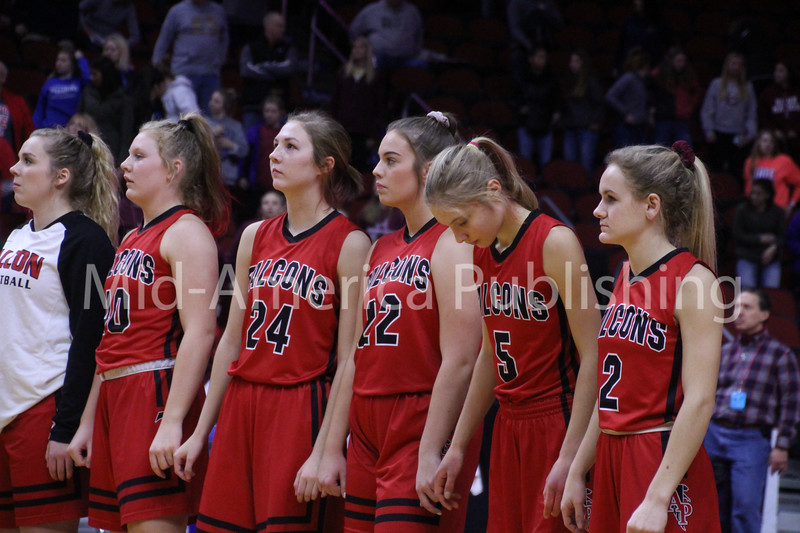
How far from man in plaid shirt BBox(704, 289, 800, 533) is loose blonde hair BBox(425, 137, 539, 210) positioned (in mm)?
3653

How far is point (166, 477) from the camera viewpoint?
Answer: 357cm

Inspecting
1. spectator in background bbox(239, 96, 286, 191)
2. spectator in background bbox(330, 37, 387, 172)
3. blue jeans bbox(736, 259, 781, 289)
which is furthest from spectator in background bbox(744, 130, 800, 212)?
spectator in background bbox(239, 96, 286, 191)

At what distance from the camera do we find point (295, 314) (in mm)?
3488

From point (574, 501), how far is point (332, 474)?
89 cm

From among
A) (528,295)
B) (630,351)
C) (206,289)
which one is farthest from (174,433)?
(630,351)

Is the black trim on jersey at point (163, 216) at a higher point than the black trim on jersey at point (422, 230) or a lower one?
higher

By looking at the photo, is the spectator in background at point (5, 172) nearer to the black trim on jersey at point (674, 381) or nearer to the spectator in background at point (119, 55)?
the spectator in background at point (119, 55)

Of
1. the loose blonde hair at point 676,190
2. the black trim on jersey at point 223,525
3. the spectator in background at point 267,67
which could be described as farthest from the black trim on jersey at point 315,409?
the spectator in background at point 267,67

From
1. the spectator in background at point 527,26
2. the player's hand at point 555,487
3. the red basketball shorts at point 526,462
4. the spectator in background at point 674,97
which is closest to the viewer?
the player's hand at point 555,487

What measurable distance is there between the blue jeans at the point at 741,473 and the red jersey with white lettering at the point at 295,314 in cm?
361

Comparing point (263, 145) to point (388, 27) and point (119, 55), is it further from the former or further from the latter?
point (388, 27)

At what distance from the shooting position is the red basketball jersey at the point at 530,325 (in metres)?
3.11

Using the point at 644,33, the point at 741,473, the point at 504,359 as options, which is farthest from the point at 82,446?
the point at 644,33

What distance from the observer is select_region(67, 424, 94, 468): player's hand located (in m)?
3.70
